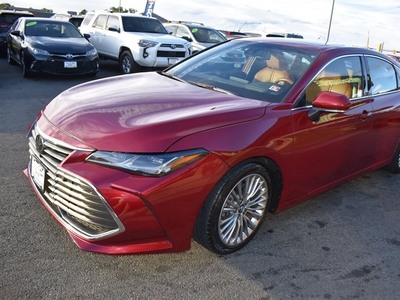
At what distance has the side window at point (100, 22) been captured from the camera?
40.9ft

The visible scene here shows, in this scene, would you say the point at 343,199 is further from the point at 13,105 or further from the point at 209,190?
the point at 13,105

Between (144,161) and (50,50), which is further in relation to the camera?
(50,50)

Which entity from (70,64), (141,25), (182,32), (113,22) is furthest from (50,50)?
(182,32)

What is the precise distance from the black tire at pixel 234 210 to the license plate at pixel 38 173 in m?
1.14

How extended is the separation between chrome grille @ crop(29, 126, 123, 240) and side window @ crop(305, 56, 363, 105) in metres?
1.87

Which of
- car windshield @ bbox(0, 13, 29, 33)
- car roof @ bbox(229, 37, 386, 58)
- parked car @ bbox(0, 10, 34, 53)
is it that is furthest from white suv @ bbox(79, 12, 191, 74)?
car roof @ bbox(229, 37, 386, 58)

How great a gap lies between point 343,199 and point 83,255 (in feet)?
8.89

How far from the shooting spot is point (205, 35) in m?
13.7

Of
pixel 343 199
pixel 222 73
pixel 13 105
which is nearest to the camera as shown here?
pixel 222 73

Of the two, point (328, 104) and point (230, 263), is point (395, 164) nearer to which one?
point (328, 104)

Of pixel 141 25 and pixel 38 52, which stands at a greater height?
pixel 141 25

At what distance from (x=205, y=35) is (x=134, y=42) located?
12.3ft

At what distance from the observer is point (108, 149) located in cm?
239

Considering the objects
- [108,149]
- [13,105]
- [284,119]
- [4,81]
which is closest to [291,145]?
[284,119]
